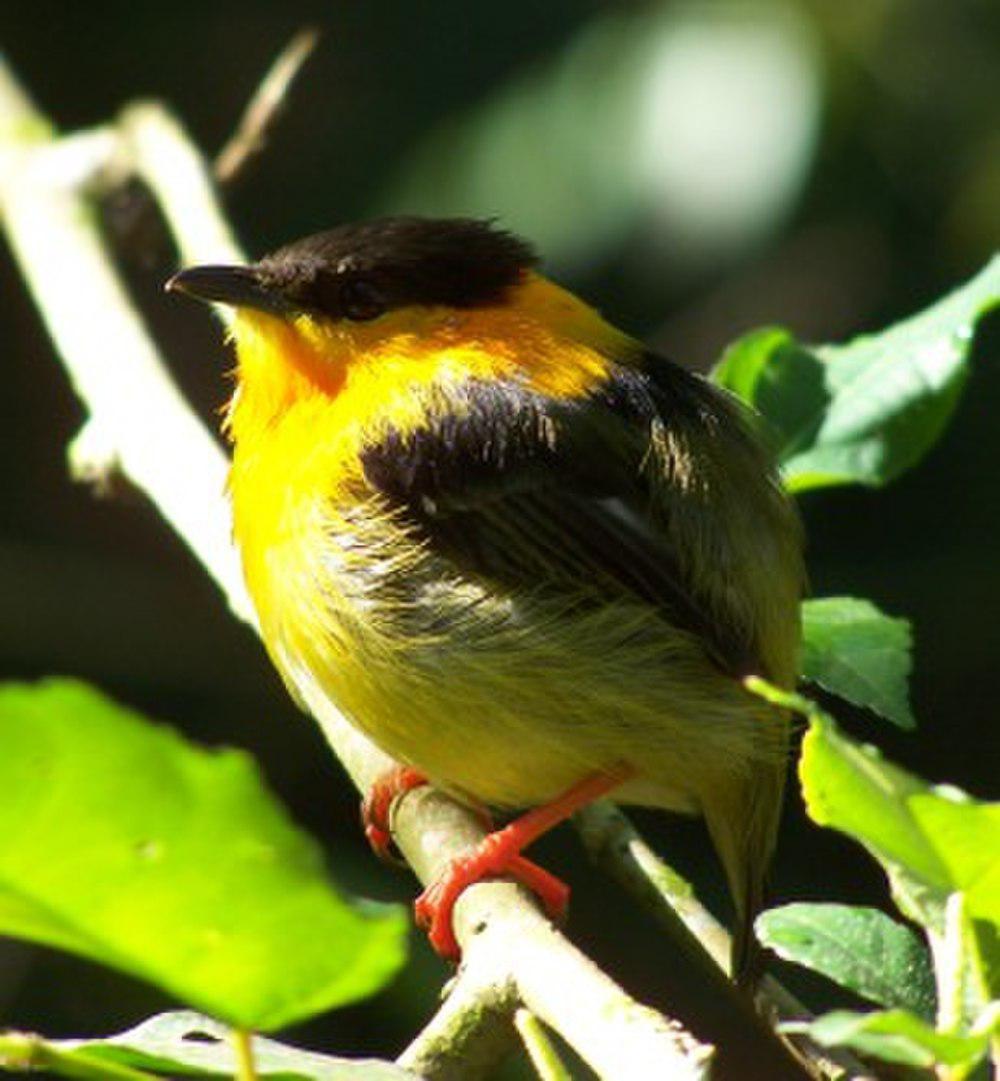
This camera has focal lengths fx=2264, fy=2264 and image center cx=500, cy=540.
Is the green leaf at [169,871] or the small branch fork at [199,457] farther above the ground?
the green leaf at [169,871]

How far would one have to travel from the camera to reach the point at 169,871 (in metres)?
1.33

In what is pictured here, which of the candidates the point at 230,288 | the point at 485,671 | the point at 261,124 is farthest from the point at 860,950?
the point at 261,124

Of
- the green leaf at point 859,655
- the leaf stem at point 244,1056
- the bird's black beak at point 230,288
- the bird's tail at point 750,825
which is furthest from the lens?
the bird's black beak at point 230,288

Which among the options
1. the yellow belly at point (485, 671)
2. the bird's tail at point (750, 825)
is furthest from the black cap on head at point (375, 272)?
the bird's tail at point (750, 825)

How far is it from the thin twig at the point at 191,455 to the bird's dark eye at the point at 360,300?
33cm

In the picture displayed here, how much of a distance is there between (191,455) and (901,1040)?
260 centimetres

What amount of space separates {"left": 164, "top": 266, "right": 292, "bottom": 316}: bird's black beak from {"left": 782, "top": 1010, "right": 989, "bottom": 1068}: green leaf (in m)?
2.47

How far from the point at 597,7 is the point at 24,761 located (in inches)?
198

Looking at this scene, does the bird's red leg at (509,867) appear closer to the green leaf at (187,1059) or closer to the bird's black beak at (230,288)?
the bird's black beak at (230,288)

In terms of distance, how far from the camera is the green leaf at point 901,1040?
1.37 m

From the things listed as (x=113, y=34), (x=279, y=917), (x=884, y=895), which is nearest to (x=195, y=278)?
(x=279, y=917)

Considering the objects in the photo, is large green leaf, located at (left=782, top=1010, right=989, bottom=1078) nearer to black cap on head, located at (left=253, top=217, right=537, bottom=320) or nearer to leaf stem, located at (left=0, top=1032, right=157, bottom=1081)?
leaf stem, located at (left=0, top=1032, right=157, bottom=1081)

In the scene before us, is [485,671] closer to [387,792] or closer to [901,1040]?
[387,792]

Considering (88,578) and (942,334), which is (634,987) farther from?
(942,334)
